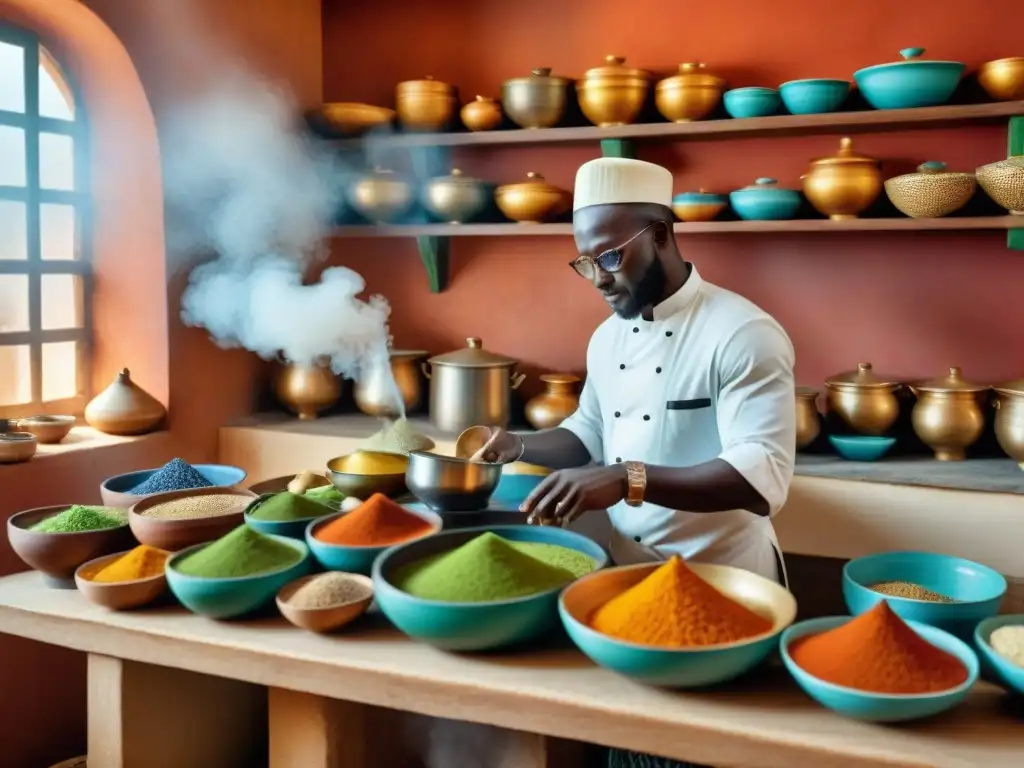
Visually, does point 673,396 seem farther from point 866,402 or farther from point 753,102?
point 753,102

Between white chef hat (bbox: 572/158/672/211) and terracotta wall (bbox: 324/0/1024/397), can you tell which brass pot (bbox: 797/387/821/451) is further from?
white chef hat (bbox: 572/158/672/211)

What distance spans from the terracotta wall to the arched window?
45.4 inches

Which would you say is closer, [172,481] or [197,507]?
[197,507]

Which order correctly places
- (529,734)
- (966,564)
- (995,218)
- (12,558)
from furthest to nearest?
(995,218) → (12,558) → (966,564) → (529,734)

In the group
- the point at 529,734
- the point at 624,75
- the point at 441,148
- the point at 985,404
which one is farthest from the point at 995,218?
the point at 529,734

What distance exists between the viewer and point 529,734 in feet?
4.79

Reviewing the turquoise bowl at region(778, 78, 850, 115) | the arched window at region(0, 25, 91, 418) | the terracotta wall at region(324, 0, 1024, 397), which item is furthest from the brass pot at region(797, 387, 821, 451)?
the arched window at region(0, 25, 91, 418)

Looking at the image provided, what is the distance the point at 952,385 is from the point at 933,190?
63 centimetres

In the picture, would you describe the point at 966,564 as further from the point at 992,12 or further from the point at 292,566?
the point at 992,12

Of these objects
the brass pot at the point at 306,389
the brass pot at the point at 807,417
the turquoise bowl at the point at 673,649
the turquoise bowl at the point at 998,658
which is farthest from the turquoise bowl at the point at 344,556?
the brass pot at the point at 306,389

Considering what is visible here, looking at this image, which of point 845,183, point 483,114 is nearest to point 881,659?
point 845,183

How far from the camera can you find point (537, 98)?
11.1ft

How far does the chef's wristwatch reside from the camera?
1.67 m

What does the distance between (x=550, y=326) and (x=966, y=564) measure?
2.28 m
